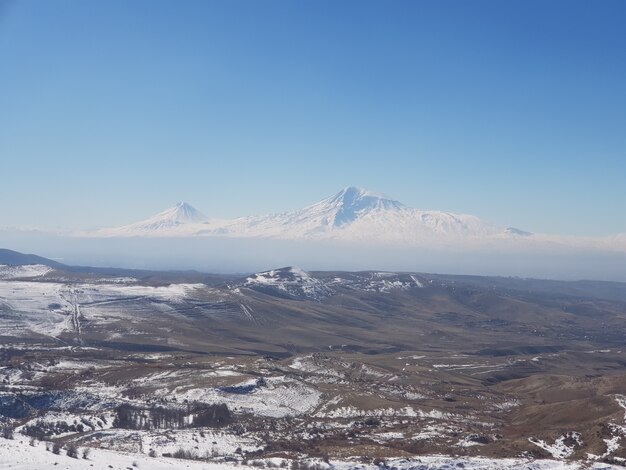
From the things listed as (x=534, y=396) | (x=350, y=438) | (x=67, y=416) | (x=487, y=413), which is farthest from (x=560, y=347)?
(x=67, y=416)

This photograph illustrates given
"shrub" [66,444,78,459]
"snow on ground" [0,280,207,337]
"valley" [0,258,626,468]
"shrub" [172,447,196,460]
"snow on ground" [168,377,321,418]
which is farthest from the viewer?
"snow on ground" [0,280,207,337]

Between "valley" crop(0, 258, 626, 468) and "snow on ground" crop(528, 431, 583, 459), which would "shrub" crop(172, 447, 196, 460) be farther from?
"snow on ground" crop(528, 431, 583, 459)

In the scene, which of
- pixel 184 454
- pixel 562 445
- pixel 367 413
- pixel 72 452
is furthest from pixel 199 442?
pixel 562 445

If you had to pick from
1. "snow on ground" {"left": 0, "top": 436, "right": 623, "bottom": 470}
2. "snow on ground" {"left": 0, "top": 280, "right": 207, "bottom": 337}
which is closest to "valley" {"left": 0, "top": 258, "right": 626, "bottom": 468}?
"snow on ground" {"left": 0, "top": 280, "right": 207, "bottom": 337}

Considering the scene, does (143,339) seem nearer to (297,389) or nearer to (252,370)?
(252,370)

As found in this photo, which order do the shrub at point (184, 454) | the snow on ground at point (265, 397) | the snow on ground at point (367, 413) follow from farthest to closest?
the snow on ground at point (265, 397) → the snow on ground at point (367, 413) → the shrub at point (184, 454)

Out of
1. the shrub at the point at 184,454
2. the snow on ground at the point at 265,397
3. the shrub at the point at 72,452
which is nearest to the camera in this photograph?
the shrub at the point at 72,452

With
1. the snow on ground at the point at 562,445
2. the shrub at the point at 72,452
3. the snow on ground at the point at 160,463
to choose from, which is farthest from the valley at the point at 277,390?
the shrub at the point at 72,452

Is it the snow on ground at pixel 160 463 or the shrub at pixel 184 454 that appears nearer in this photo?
the snow on ground at pixel 160 463

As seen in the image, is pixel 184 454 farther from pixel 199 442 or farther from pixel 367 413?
pixel 367 413

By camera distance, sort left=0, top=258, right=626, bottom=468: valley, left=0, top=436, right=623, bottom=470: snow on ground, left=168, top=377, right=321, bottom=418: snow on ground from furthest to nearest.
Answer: left=168, top=377, right=321, bottom=418: snow on ground < left=0, top=258, right=626, bottom=468: valley < left=0, top=436, right=623, bottom=470: snow on ground

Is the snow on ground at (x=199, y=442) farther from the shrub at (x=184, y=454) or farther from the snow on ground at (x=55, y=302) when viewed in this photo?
the snow on ground at (x=55, y=302)
